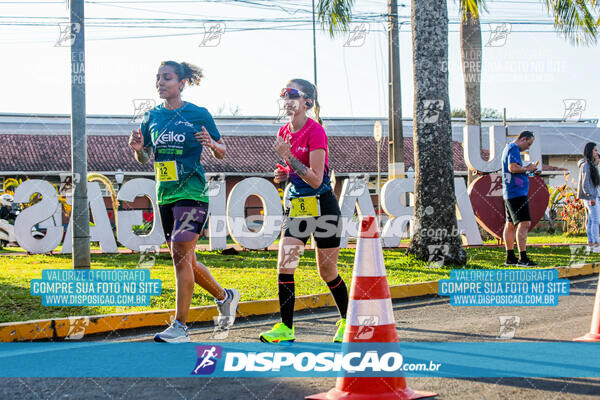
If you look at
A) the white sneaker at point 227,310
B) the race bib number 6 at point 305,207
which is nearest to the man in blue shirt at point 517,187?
the white sneaker at point 227,310

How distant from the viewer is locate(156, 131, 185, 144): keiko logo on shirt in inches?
197

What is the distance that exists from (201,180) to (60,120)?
30834 mm

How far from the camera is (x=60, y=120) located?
33.4 m

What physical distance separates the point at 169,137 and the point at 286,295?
59.2 inches

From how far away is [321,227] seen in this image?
15.6ft

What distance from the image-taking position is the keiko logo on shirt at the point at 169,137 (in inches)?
197

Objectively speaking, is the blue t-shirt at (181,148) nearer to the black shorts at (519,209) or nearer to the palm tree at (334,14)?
the black shorts at (519,209)

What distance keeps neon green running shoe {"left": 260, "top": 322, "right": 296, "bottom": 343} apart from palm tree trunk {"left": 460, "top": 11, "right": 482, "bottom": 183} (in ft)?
43.3

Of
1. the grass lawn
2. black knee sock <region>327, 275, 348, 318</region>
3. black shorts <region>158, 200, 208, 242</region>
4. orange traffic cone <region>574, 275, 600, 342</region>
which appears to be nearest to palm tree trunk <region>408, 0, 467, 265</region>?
the grass lawn

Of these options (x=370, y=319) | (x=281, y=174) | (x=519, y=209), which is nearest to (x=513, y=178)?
(x=519, y=209)

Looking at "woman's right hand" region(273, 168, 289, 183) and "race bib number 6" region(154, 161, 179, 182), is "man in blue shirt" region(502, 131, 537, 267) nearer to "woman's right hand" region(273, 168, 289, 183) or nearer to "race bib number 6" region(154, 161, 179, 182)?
"woman's right hand" region(273, 168, 289, 183)

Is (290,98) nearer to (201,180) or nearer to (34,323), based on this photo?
(201,180)

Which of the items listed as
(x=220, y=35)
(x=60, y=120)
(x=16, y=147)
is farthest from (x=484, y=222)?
(x=60, y=120)

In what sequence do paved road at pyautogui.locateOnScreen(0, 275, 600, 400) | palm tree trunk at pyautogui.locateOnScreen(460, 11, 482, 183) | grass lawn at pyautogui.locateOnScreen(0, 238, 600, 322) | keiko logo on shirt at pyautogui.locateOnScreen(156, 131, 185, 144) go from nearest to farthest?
1. paved road at pyautogui.locateOnScreen(0, 275, 600, 400)
2. keiko logo on shirt at pyautogui.locateOnScreen(156, 131, 185, 144)
3. grass lawn at pyautogui.locateOnScreen(0, 238, 600, 322)
4. palm tree trunk at pyautogui.locateOnScreen(460, 11, 482, 183)
